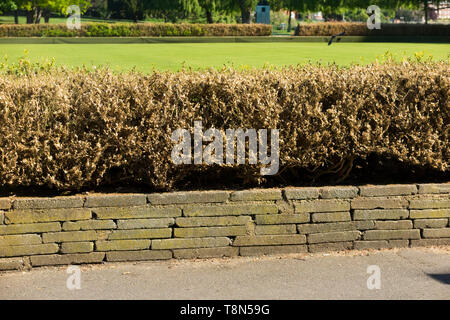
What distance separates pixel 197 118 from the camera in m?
5.53

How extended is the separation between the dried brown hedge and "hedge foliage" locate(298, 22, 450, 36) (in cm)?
3505

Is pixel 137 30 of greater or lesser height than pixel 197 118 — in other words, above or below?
above

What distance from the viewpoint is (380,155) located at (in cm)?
595

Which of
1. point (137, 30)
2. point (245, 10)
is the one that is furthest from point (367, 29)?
point (245, 10)

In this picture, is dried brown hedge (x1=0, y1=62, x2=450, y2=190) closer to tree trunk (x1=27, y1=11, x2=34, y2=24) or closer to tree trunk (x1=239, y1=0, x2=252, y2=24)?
tree trunk (x1=239, y1=0, x2=252, y2=24)

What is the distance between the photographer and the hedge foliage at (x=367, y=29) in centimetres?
3981

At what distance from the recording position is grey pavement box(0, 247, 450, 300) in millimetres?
4621

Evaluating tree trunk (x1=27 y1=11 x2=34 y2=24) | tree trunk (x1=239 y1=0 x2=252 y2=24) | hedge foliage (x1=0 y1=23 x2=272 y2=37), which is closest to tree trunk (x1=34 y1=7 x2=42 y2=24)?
tree trunk (x1=27 y1=11 x2=34 y2=24)

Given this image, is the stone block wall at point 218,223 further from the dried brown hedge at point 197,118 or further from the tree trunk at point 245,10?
the tree trunk at point 245,10

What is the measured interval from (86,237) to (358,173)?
2896mm

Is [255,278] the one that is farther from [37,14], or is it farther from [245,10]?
[37,14]

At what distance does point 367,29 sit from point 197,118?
3675cm

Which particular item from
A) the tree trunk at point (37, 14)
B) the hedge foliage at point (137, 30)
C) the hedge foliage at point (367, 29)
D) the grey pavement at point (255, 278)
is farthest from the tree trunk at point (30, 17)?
the grey pavement at point (255, 278)
